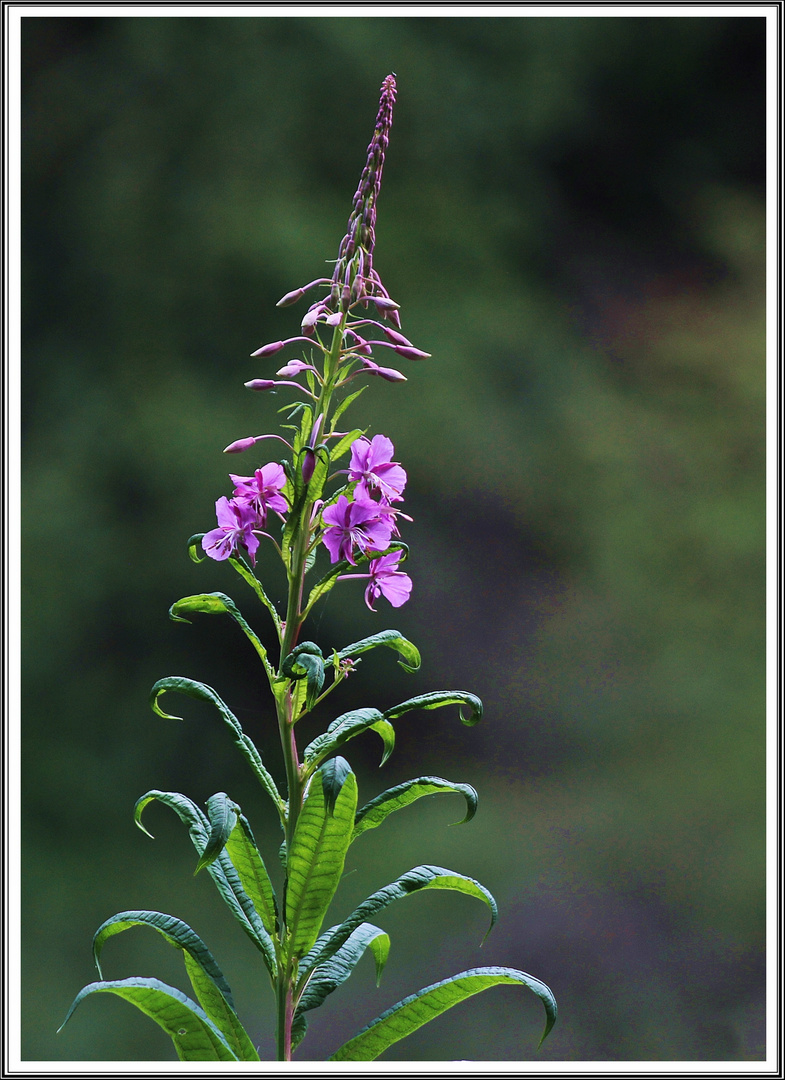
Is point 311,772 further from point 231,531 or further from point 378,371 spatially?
point 378,371

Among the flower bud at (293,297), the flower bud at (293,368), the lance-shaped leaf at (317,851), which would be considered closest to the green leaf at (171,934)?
the lance-shaped leaf at (317,851)

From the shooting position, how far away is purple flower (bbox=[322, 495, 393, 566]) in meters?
0.88

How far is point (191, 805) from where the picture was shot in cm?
95

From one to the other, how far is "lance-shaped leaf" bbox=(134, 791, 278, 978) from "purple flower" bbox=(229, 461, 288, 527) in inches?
12.9

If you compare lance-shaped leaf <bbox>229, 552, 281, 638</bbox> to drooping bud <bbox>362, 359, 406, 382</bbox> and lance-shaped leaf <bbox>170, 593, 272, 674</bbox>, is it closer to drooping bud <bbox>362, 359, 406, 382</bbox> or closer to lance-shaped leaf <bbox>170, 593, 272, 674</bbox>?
lance-shaped leaf <bbox>170, 593, 272, 674</bbox>

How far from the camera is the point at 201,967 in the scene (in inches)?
34.9

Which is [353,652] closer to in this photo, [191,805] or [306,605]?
[306,605]

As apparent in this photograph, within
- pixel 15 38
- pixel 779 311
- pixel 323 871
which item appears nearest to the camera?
pixel 323 871

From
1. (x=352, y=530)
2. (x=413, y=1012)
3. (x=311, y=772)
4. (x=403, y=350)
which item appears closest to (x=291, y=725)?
(x=311, y=772)

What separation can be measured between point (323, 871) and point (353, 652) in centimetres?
24

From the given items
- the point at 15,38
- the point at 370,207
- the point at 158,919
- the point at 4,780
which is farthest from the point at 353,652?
the point at 15,38

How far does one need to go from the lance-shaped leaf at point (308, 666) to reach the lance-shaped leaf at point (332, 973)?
0.29 meters

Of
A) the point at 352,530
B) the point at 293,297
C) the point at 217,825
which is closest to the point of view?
the point at 217,825

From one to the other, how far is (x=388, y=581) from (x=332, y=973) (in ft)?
1.43
